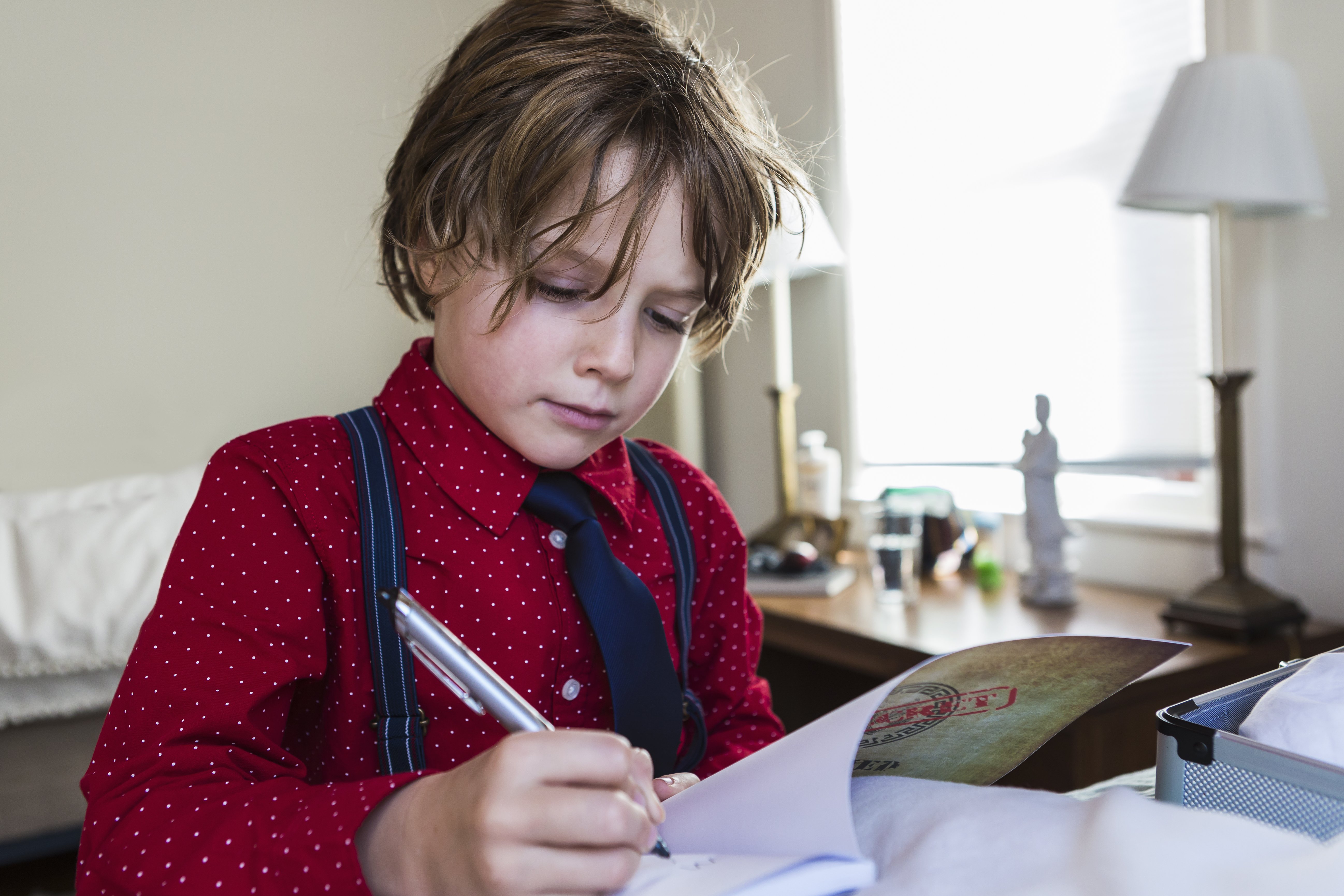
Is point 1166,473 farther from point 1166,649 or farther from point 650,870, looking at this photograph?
point 650,870

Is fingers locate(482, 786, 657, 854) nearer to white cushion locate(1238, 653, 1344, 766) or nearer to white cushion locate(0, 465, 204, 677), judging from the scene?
white cushion locate(1238, 653, 1344, 766)

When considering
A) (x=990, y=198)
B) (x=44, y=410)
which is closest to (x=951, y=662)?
(x=990, y=198)

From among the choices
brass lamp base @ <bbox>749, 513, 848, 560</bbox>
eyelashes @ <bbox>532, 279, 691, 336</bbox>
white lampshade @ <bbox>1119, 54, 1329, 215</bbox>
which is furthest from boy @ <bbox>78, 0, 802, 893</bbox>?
brass lamp base @ <bbox>749, 513, 848, 560</bbox>

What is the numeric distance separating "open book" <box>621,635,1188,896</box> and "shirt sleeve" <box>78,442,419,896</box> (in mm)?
131

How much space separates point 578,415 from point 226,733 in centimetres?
26

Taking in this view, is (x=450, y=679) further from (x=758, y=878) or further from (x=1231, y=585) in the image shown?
(x=1231, y=585)

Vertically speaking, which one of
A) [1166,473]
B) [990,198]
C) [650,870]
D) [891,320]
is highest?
[990,198]

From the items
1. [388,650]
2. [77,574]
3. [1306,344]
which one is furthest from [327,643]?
[1306,344]

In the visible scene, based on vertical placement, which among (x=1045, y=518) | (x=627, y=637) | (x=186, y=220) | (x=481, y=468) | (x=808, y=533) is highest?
(x=186, y=220)

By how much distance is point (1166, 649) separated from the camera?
0.40 metres

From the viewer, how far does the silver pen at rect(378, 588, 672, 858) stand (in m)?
0.36

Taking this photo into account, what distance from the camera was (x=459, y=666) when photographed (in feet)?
1.21

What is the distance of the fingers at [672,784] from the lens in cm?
54

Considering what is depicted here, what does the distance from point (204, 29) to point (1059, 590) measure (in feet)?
7.62
